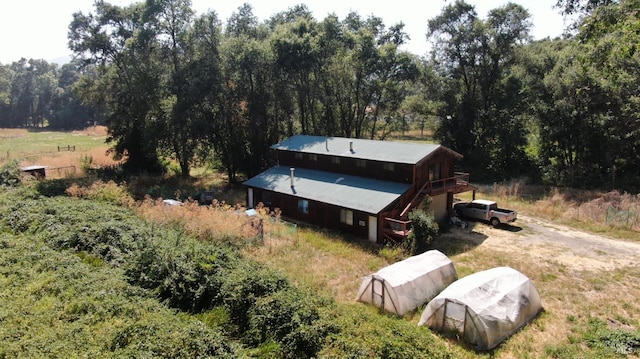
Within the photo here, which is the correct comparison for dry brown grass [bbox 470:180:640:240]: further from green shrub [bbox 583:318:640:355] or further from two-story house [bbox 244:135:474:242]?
green shrub [bbox 583:318:640:355]

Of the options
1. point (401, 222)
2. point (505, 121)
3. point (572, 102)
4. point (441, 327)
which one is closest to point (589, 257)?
point (401, 222)

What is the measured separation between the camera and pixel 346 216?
21203 mm

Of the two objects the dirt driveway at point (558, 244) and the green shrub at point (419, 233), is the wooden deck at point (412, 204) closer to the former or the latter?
the green shrub at point (419, 233)

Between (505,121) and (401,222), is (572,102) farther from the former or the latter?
(401,222)

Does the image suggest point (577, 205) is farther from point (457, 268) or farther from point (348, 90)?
point (348, 90)

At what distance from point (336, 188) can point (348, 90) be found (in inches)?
650

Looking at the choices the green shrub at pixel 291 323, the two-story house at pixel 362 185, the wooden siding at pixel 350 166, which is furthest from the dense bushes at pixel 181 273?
the wooden siding at pixel 350 166

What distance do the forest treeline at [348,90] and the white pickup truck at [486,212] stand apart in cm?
1209

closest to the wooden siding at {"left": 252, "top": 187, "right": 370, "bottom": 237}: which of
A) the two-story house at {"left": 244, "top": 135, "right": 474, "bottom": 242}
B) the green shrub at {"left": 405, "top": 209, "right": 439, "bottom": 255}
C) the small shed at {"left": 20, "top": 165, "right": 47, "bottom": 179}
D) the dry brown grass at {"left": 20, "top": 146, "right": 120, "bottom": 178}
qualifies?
the two-story house at {"left": 244, "top": 135, "right": 474, "bottom": 242}

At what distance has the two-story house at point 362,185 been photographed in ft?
66.4

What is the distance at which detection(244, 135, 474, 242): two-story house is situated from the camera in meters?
20.2

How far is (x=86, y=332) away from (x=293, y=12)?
41.7 m

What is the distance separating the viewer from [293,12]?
44719 millimetres

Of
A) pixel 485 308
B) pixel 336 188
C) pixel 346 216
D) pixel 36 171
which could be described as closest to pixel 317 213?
pixel 336 188
